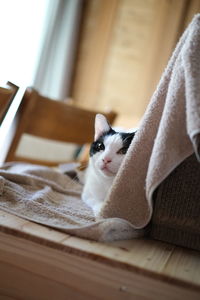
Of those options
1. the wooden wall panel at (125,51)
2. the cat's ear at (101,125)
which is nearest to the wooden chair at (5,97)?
the cat's ear at (101,125)

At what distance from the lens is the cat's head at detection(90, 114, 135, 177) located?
0.90 m

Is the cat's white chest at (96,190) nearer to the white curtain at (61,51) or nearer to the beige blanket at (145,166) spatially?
the beige blanket at (145,166)

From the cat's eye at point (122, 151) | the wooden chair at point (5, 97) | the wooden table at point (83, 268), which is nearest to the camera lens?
the wooden table at point (83, 268)

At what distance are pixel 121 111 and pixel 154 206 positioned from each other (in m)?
2.32

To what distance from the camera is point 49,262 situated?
66cm

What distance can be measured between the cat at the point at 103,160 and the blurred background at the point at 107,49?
179cm

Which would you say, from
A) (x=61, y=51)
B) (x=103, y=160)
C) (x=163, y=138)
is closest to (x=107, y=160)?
(x=103, y=160)

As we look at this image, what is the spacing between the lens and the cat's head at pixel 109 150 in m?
0.90

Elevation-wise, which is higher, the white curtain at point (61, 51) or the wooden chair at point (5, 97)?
the white curtain at point (61, 51)

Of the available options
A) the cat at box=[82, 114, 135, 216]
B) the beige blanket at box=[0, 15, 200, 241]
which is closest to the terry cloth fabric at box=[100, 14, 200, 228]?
the beige blanket at box=[0, 15, 200, 241]

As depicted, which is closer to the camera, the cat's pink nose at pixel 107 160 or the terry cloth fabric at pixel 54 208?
the terry cloth fabric at pixel 54 208

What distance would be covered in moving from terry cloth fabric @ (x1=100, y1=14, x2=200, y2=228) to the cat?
14 cm

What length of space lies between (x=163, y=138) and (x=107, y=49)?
8.38 ft

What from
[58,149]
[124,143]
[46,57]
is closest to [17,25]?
[46,57]
